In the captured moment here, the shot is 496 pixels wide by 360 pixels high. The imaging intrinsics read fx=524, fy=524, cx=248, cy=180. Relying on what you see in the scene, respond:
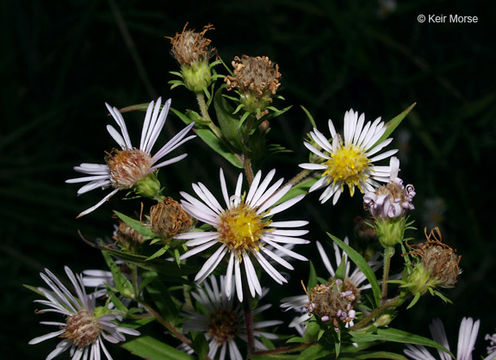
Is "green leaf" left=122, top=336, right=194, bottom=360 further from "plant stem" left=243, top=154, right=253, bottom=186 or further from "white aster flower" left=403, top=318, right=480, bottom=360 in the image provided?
"white aster flower" left=403, top=318, right=480, bottom=360

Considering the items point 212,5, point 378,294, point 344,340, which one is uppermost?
point 212,5

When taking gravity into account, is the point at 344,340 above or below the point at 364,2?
below

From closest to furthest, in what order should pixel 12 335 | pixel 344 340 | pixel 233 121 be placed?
pixel 344 340
pixel 233 121
pixel 12 335

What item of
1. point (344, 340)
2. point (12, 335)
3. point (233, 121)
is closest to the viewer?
point (344, 340)

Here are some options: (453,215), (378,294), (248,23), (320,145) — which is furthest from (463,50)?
(378,294)

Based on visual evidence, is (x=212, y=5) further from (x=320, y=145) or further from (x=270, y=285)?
(x=320, y=145)

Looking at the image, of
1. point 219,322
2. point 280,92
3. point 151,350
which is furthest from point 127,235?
point 280,92

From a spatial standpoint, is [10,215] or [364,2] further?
[364,2]

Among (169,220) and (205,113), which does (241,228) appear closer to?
(169,220)
